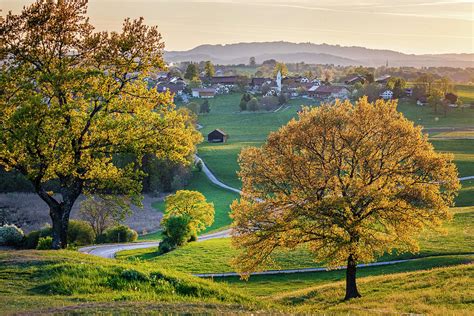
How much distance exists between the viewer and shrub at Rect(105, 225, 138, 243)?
2201 inches

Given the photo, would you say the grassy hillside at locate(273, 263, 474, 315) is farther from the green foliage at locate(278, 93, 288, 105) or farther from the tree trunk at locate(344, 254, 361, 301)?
the green foliage at locate(278, 93, 288, 105)

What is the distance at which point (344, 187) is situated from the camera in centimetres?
2559

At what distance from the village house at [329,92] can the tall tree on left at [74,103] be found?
136096 mm

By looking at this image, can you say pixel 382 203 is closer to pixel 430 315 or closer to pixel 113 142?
pixel 430 315

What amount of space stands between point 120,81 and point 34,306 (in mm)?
13854

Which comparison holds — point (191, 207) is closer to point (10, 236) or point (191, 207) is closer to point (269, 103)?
point (10, 236)

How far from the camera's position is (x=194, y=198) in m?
54.1

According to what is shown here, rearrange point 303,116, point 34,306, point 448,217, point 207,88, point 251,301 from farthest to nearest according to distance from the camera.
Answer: point 207,88 → point 303,116 → point 448,217 → point 251,301 → point 34,306

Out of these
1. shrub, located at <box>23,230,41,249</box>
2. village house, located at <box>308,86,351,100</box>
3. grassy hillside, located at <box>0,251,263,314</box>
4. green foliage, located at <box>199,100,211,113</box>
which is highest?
village house, located at <box>308,86,351,100</box>

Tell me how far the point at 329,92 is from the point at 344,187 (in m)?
140

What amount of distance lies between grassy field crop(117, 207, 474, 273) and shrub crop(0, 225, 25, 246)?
12.5 m

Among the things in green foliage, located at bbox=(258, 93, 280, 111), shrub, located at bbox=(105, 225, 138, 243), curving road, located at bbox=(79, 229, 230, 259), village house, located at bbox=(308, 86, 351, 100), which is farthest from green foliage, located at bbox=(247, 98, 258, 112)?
shrub, located at bbox=(105, 225, 138, 243)

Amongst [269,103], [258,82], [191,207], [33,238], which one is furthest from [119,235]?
[258,82]

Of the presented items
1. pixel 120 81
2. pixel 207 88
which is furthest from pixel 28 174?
pixel 207 88
